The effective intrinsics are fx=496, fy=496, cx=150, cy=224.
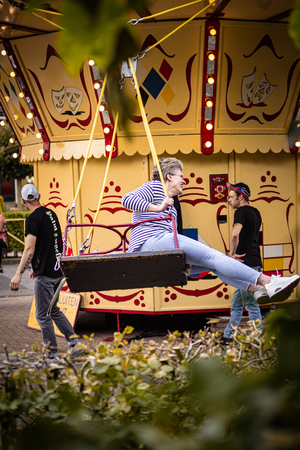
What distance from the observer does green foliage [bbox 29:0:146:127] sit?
0.69 metres

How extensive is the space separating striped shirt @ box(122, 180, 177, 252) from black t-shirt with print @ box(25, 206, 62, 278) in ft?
5.29

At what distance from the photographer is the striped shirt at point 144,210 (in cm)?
404

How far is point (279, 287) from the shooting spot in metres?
3.62

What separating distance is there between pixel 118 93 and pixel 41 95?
22.6 feet

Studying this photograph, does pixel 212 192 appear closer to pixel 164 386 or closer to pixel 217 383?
pixel 164 386

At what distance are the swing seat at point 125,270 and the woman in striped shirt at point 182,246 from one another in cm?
29

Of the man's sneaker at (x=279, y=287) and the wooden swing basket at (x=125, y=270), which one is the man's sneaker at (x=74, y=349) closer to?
the wooden swing basket at (x=125, y=270)

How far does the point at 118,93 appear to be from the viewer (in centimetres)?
79

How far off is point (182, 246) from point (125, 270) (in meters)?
0.51

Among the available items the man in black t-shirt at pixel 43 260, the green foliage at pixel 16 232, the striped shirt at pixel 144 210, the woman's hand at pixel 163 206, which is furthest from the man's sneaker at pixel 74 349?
the green foliage at pixel 16 232

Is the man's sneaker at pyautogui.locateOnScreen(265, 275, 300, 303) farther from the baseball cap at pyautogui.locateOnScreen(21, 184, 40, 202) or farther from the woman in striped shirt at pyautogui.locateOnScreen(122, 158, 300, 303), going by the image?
the baseball cap at pyautogui.locateOnScreen(21, 184, 40, 202)

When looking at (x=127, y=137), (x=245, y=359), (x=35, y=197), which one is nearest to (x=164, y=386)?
(x=245, y=359)

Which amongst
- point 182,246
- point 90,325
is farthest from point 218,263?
point 90,325

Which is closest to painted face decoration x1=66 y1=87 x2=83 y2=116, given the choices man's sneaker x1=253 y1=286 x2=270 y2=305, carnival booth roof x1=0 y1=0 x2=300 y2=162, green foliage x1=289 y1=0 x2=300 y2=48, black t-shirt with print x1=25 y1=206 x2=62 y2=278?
carnival booth roof x1=0 y1=0 x2=300 y2=162
